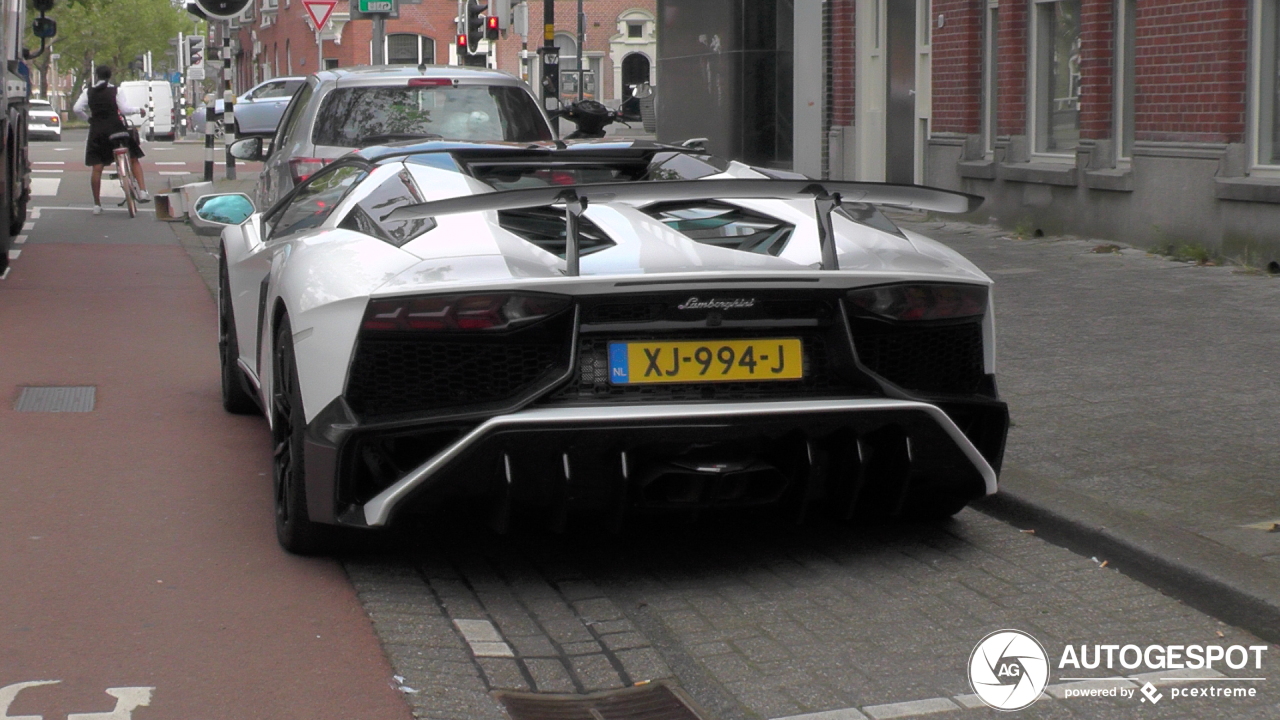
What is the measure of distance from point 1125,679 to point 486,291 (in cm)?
187

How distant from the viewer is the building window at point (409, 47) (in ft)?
222

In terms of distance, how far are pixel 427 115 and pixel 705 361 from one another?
24.5 feet

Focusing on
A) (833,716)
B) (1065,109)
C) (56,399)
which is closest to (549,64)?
(1065,109)

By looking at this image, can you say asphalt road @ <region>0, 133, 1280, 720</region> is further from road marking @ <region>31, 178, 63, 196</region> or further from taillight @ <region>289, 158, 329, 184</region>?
road marking @ <region>31, 178, 63, 196</region>

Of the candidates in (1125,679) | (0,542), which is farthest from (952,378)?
(0,542)

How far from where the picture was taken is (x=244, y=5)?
2038cm

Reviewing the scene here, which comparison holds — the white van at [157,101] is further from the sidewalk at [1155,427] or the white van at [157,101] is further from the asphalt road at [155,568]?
the sidewalk at [1155,427]

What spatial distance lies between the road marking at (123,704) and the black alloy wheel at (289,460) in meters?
1.01

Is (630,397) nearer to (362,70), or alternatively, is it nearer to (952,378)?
(952,378)

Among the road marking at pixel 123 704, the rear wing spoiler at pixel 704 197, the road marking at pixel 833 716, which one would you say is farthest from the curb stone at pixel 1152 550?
the road marking at pixel 123 704

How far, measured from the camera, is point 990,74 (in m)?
16.6

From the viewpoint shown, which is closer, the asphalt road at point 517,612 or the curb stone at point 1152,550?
the asphalt road at point 517,612

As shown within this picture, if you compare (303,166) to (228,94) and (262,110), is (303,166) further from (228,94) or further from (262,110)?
(262,110)

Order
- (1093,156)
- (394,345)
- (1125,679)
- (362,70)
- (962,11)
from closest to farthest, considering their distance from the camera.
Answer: (1125,679) < (394,345) < (362,70) < (1093,156) < (962,11)
